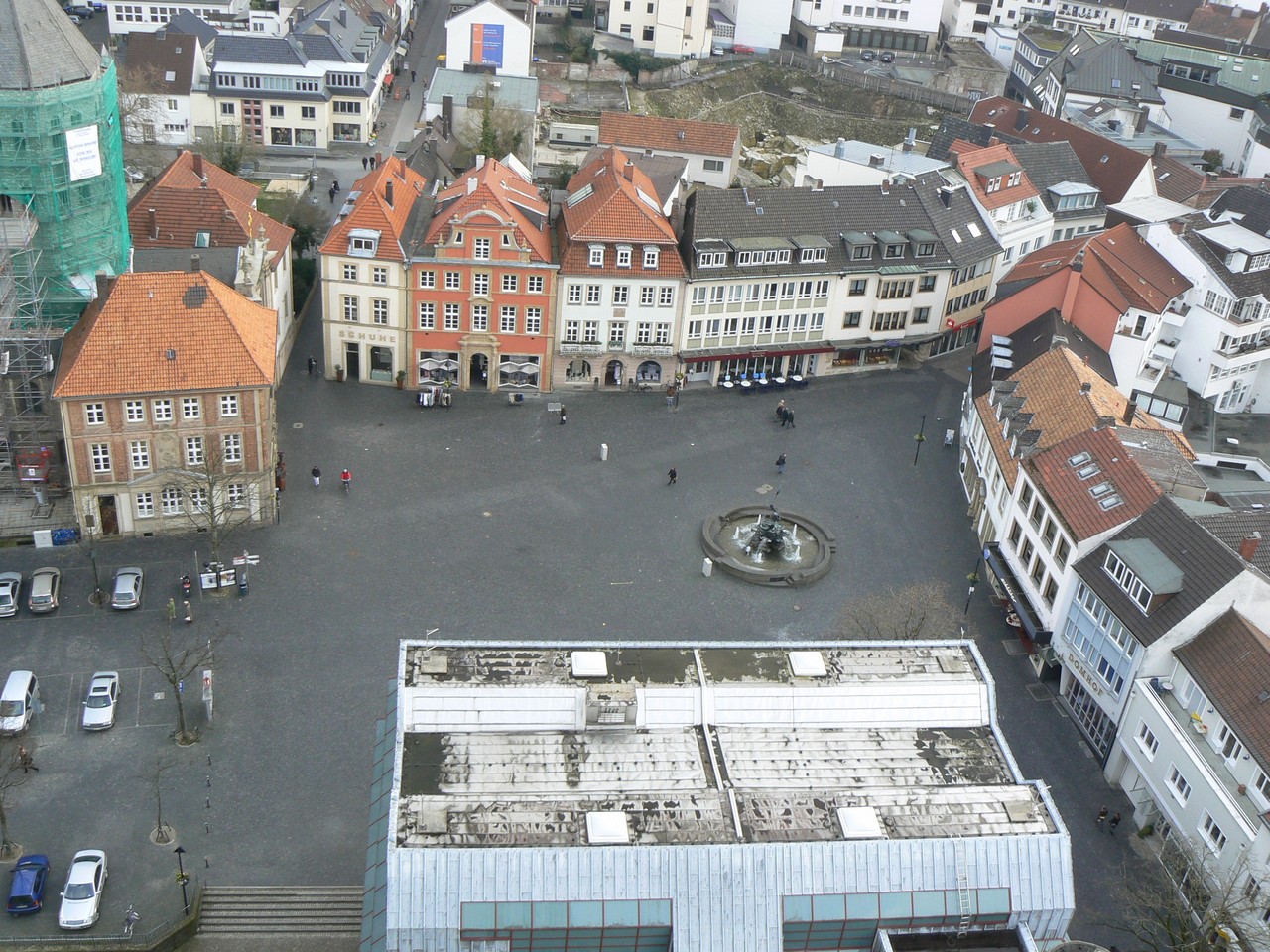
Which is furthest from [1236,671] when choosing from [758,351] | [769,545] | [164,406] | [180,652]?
[164,406]

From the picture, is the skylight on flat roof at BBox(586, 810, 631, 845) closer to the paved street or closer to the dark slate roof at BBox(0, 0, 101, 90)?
the paved street

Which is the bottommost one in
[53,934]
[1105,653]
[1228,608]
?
[53,934]

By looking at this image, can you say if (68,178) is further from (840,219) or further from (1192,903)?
(1192,903)

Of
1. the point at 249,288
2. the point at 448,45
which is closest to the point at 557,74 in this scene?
the point at 448,45

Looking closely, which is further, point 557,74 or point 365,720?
point 557,74

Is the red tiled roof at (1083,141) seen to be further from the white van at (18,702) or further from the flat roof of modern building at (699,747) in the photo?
the white van at (18,702)

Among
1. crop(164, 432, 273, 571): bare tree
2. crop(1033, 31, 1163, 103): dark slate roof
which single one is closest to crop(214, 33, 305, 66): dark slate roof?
crop(164, 432, 273, 571): bare tree

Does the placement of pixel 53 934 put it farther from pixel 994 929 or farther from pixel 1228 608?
pixel 1228 608
